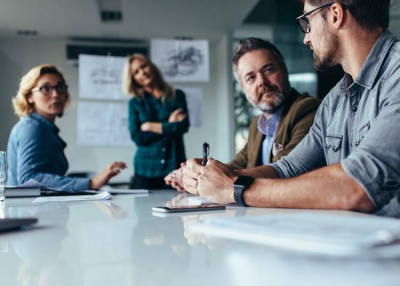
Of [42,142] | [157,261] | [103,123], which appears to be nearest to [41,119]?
[42,142]

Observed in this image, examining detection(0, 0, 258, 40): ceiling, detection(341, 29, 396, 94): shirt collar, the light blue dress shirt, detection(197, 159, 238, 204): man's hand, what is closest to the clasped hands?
detection(197, 159, 238, 204): man's hand

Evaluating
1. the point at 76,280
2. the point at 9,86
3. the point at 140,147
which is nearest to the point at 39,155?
the point at 140,147

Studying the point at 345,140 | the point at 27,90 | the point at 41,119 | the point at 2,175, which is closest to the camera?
the point at 345,140

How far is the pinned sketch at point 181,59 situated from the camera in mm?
3602

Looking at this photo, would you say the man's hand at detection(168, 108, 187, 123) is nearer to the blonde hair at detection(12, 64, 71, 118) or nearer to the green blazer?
the blonde hair at detection(12, 64, 71, 118)

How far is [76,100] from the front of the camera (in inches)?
140

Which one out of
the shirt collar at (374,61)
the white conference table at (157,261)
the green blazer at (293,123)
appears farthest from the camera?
the green blazer at (293,123)

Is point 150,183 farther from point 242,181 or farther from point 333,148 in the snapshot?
point 242,181

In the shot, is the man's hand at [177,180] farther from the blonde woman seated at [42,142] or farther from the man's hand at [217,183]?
the man's hand at [217,183]

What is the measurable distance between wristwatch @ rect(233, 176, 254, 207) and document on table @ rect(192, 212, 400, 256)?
1.31 feet

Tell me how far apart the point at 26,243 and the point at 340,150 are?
955 millimetres

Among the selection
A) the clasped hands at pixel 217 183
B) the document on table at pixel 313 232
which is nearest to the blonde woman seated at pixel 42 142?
the clasped hands at pixel 217 183

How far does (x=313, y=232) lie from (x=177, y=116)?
2631 mm

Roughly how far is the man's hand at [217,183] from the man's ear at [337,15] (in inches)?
22.1
